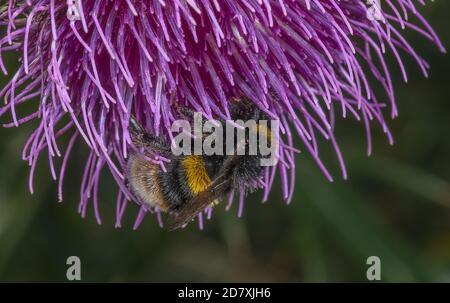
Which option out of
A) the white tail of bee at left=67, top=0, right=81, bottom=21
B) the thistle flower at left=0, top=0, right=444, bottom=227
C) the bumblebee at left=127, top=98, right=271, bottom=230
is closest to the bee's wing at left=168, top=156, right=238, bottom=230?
the bumblebee at left=127, top=98, right=271, bottom=230

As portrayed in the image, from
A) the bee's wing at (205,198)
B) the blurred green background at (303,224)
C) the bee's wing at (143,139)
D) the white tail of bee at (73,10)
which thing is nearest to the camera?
the white tail of bee at (73,10)

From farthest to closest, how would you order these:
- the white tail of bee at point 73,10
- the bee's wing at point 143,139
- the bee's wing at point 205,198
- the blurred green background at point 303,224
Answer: the blurred green background at point 303,224
the bee's wing at point 143,139
the bee's wing at point 205,198
the white tail of bee at point 73,10

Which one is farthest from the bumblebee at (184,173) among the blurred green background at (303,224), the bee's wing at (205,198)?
the blurred green background at (303,224)

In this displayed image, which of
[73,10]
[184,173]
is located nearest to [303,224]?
[184,173]

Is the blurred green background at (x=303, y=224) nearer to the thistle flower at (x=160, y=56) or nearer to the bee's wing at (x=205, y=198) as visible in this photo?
the thistle flower at (x=160, y=56)

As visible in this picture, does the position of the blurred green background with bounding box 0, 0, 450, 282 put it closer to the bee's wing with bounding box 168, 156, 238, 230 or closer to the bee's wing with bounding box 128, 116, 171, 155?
the bee's wing with bounding box 128, 116, 171, 155
